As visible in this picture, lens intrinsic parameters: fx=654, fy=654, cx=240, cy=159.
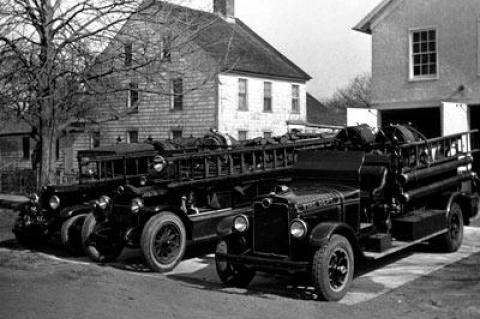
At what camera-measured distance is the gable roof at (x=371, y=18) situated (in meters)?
20.0

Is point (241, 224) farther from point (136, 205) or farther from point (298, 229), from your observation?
point (136, 205)

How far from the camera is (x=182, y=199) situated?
10.8 meters

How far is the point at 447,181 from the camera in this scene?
34.9ft

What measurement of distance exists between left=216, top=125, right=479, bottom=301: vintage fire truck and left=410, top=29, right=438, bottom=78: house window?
343 inches

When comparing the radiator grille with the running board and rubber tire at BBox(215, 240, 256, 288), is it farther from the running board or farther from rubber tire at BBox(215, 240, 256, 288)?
the running board

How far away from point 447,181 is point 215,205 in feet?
12.9

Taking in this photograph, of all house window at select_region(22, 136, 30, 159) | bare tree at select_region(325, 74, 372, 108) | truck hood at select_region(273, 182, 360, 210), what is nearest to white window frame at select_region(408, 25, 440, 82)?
truck hood at select_region(273, 182, 360, 210)

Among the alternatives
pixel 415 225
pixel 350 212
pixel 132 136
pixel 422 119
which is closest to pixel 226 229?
pixel 350 212

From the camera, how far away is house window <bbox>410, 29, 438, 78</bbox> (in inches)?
766

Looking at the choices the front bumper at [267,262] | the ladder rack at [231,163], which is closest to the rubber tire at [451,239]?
the ladder rack at [231,163]

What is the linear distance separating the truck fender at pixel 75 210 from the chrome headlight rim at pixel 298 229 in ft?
17.1

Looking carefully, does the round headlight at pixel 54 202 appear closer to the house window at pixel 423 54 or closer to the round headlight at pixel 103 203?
the round headlight at pixel 103 203

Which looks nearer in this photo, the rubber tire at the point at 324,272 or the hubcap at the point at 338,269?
the rubber tire at the point at 324,272

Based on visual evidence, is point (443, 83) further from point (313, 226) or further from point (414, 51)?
point (313, 226)
